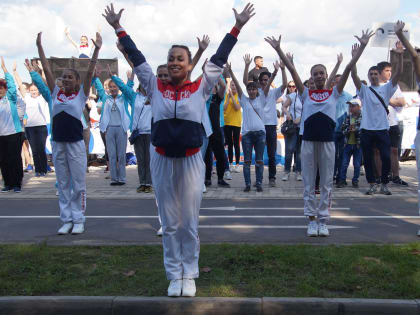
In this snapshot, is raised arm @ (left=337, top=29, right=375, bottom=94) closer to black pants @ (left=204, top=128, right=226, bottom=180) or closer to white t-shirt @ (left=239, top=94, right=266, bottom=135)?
white t-shirt @ (left=239, top=94, right=266, bottom=135)

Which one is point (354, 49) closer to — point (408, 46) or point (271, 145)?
point (408, 46)

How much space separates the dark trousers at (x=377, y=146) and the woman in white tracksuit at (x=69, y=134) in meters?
5.32

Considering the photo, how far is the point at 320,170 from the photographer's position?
6605 mm

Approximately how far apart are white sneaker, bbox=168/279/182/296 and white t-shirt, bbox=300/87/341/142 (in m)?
2.89

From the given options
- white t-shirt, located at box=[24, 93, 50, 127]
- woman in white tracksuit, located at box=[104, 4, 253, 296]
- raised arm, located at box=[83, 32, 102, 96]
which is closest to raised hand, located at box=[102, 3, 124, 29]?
woman in white tracksuit, located at box=[104, 4, 253, 296]

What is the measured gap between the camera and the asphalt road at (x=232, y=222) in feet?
21.8

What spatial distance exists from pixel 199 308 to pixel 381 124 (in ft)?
21.3

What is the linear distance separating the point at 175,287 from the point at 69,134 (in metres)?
3.08

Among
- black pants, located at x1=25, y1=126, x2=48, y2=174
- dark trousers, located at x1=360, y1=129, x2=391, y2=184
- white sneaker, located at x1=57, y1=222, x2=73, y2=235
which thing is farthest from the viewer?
black pants, located at x1=25, y1=126, x2=48, y2=174

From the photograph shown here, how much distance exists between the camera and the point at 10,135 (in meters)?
10.8

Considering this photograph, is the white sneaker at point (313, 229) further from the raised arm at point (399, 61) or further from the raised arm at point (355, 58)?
the raised arm at point (399, 61)

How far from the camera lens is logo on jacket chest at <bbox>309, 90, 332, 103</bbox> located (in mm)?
6574

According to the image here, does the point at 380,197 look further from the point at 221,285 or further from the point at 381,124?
the point at 221,285

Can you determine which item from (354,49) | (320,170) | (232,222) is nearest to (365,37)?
(354,49)
